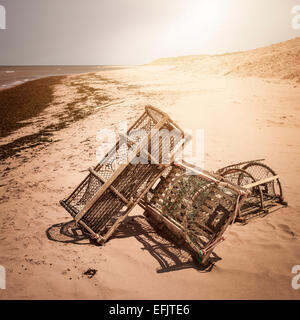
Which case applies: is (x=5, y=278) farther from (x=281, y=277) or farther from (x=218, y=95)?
(x=218, y=95)

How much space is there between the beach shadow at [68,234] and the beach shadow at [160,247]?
48cm

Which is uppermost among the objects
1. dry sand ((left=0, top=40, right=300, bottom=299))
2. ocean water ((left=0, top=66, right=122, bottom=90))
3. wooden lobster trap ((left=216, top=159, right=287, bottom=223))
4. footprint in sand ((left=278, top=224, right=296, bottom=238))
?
ocean water ((left=0, top=66, right=122, bottom=90))

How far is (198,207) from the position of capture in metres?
3.23

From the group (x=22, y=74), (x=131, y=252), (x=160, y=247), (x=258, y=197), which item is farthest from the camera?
(x=22, y=74)

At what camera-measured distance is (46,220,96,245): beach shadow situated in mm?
3529

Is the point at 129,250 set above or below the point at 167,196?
below

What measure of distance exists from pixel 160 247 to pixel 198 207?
2.96 feet

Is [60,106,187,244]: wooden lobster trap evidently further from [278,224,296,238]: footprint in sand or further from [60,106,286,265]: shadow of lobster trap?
[278,224,296,238]: footprint in sand

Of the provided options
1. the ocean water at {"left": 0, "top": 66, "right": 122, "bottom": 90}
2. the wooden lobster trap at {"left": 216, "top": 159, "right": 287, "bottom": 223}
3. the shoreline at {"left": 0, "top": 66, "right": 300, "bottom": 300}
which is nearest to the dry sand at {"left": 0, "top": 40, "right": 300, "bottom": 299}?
the shoreline at {"left": 0, "top": 66, "right": 300, "bottom": 300}

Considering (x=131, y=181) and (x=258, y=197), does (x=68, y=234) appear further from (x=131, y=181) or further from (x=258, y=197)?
(x=258, y=197)

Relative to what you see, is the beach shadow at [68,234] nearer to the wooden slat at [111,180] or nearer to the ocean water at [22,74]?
the wooden slat at [111,180]

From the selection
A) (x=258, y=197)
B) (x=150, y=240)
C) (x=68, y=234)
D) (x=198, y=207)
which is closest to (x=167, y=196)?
(x=198, y=207)

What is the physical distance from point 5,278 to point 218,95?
1420cm

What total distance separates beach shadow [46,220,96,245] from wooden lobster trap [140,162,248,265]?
4.00 ft
